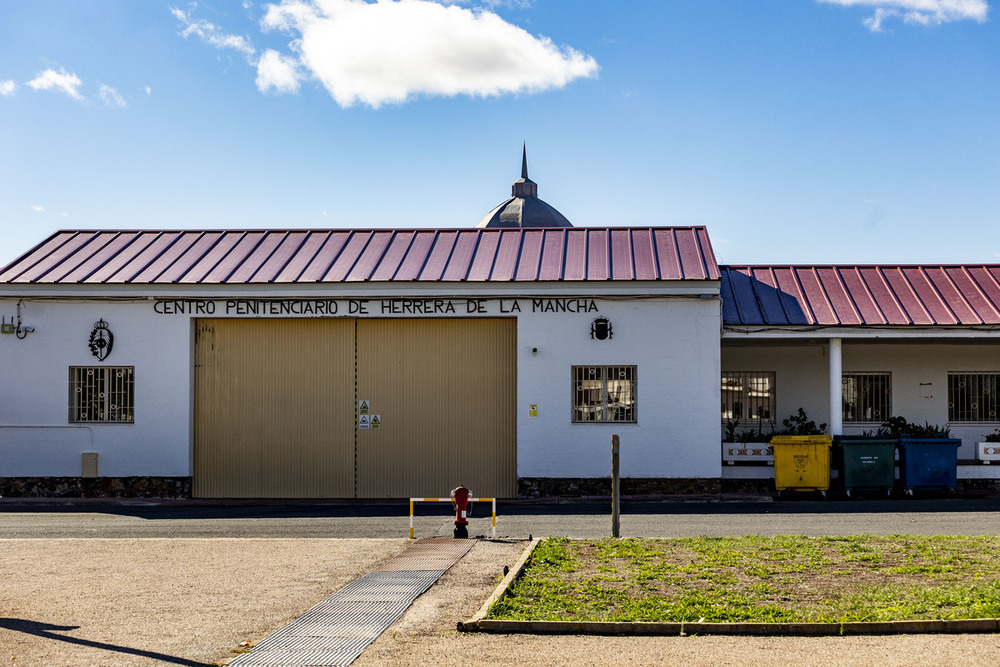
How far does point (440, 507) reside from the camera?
667 inches

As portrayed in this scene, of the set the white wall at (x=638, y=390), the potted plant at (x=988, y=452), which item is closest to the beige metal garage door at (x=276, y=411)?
the white wall at (x=638, y=390)

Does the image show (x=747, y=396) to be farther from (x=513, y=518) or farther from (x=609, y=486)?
(x=513, y=518)

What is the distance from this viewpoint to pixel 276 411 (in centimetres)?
1953

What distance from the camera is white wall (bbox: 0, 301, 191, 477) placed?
63.1 ft

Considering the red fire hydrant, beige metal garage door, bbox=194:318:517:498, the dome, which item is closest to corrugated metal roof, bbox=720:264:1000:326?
beige metal garage door, bbox=194:318:517:498

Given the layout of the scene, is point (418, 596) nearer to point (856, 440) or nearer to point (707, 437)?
point (707, 437)

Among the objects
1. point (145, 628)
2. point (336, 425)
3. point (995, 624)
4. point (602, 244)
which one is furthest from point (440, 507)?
point (995, 624)

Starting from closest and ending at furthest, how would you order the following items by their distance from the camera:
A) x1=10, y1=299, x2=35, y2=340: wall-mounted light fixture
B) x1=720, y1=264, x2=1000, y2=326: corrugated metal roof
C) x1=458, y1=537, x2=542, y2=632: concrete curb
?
x1=458, y1=537, x2=542, y2=632: concrete curb < x1=10, y1=299, x2=35, y2=340: wall-mounted light fixture < x1=720, y1=264, x2=1000, y2=326: corrugated metal roof

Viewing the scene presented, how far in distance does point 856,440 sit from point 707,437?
2849mm

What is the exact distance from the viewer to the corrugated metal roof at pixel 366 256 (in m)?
19.6

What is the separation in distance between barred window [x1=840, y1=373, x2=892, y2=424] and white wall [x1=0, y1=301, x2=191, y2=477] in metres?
14.0

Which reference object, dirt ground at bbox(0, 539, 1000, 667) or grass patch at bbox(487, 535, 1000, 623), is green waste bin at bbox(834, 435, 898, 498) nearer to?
grass patch at bbox(487, 535, 1000, 623)

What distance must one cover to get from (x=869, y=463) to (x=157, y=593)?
13863 mm

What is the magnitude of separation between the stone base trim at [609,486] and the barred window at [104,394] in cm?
790
